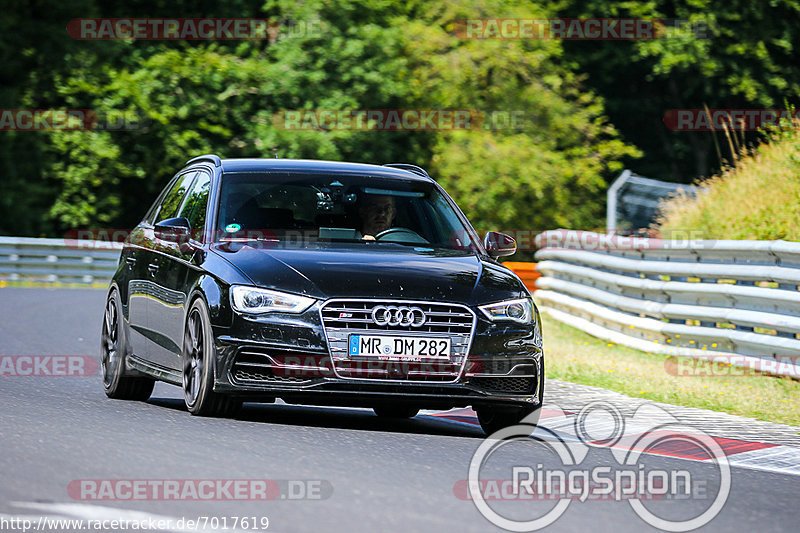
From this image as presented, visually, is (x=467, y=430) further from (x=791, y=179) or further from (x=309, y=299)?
(x=791, y=179)

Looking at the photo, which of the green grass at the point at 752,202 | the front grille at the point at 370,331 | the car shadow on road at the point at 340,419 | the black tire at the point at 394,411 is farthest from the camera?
the green grass at the point at 752,202

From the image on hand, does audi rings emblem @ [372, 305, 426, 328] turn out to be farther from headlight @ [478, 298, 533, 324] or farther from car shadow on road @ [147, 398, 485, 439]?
car shadow on road @ [147, 398, 485, 439]

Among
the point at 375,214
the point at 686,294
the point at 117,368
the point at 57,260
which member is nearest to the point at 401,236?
the point at 375,214

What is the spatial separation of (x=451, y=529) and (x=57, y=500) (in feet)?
5.49

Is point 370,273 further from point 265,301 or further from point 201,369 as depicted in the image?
point 201,369

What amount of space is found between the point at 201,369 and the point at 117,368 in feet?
6.38

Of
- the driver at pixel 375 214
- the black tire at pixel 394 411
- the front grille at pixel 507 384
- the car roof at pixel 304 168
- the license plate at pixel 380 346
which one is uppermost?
the car roof at pixel 304 168

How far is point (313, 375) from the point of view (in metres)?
8.79

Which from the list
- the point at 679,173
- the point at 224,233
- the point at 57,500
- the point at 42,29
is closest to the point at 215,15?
the point at 42,29

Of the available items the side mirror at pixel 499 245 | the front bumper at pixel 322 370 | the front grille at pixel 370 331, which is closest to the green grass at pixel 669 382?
the side mirror at pixel 499 245

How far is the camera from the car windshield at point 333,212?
9.88 m

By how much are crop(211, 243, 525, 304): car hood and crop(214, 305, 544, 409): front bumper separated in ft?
0.64

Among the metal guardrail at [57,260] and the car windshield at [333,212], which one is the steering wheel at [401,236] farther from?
the metal guardrail at [57,260]

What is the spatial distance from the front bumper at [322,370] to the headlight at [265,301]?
45 mm
